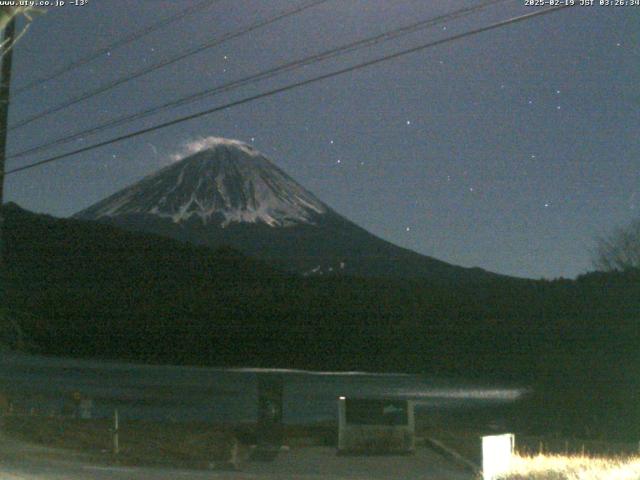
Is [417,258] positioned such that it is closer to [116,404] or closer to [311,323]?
[311,323]

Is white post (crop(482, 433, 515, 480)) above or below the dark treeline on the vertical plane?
below

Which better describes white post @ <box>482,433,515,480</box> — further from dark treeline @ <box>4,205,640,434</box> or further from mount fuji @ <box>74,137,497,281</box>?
mount fuji @ <box>74,137,497,281</box>

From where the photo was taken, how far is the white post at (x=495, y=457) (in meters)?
10.5

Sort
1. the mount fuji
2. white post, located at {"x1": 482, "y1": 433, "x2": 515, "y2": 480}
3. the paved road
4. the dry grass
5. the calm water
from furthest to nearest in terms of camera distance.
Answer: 1. the mount fuji
2. the calm water
3. the paved road
4. white post, located at {"x1": 482, "y1": 433, "x2": 515, "y2": 480}
5. the dry grass

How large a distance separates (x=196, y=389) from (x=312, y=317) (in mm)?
26565

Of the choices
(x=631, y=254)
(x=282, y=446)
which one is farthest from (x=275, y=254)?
(x=282, y=446)

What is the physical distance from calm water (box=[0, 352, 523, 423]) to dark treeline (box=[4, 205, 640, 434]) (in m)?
2.09

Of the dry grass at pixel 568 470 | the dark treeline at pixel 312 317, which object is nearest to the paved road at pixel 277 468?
the dry grass at pixel 568 470

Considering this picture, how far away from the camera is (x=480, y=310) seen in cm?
4819

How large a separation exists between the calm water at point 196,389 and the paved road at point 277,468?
8.99 m

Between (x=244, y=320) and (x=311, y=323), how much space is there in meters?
5.49

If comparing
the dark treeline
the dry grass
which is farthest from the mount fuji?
the dry grass

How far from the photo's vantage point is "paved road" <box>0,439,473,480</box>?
479 inches

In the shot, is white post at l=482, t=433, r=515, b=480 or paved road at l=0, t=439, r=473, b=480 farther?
paved road at l=0, t=439, r=473, b=480
